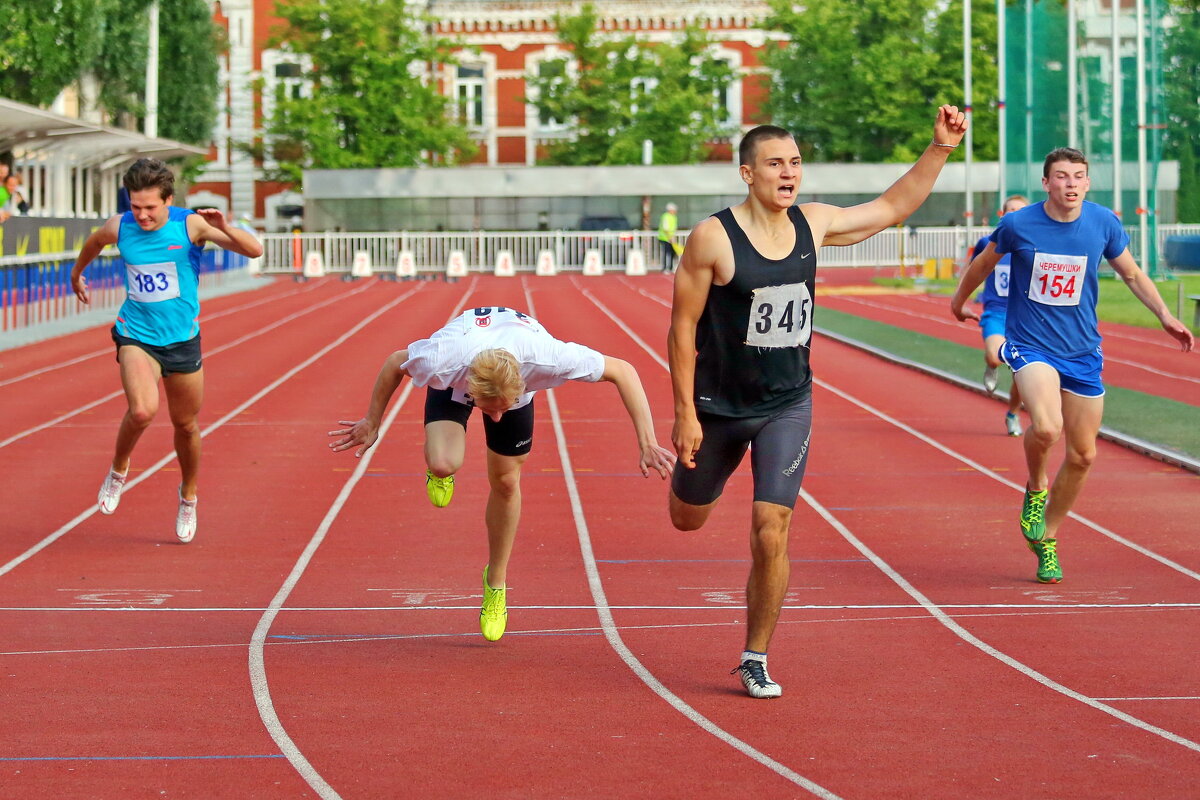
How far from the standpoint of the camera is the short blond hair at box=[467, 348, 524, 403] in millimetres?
6098

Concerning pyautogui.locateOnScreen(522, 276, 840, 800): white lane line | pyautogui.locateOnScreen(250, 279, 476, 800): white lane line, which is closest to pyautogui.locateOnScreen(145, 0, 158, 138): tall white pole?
pyautogui.locateOnScreen(250, 279, 476, 800): white lane line

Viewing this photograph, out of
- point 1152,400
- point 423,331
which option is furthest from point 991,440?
point 423,331

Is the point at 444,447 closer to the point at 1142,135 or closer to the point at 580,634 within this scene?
the point at 580,634

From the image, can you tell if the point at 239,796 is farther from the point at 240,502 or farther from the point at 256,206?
the point at 256,206

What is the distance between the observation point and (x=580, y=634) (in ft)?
23.7

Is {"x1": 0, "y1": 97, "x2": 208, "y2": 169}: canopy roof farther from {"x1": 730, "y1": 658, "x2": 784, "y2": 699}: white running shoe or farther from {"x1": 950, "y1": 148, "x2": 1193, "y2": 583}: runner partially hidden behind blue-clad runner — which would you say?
{"x1": 730, "y1": 658, "x2": 784, "y2": 699}: white running shoe

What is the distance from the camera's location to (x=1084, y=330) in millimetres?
8461

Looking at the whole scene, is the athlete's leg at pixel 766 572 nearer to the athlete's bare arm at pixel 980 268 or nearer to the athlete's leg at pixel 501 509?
the athlete's leg at pixel 501 509

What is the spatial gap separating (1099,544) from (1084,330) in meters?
1.38

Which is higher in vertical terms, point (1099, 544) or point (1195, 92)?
point (1195, 92)

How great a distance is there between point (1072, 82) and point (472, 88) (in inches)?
1355

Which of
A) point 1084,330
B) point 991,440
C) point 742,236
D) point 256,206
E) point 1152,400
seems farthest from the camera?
point 256,206

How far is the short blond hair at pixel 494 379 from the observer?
240 inches

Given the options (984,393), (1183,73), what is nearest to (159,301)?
(984,393)
